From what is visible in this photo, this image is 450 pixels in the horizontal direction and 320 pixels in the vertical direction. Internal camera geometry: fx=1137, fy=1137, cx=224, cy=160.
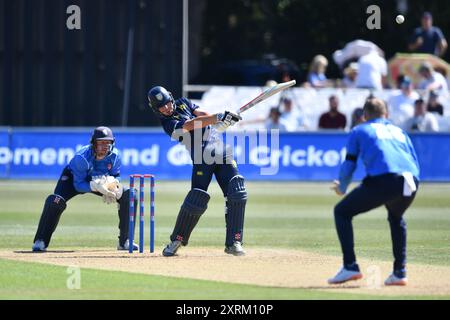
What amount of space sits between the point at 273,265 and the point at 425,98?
1386cm

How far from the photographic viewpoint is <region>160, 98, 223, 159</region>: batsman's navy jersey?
Result: 12648 mm

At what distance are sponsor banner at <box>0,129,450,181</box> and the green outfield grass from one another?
276 mm

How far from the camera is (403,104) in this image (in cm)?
2420

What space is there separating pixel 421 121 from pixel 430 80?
6.17ft

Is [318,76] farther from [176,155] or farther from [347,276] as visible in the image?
[347,276]

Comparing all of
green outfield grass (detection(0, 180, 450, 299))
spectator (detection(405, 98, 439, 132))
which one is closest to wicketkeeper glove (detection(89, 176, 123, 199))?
green outfield grass (detection(0, 180, 450, 299))

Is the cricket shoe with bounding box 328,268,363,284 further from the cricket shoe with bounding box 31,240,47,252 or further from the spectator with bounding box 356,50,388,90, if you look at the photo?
the spectator with bounding box 356,50,388,90

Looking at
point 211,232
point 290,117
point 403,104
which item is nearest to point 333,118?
point 290,117

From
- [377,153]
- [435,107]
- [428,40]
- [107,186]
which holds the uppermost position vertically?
[428,40]

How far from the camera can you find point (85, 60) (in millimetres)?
26812

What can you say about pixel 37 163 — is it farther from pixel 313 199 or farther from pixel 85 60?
pixel 313 199

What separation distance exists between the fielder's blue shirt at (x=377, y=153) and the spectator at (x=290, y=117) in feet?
45.6

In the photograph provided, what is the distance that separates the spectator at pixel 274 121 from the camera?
2384 cm

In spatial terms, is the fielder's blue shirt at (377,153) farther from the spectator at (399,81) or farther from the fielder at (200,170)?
the spectator at (399,81)
